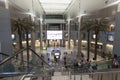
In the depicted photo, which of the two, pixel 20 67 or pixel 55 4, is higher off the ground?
pixel 55 4

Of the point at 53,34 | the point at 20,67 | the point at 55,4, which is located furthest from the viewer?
the point at 53,34

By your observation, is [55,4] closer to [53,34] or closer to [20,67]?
[53,34]

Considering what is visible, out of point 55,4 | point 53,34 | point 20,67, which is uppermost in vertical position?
point 55,4

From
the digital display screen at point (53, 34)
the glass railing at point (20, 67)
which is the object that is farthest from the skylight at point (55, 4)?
the glass railing at point (20, 67)

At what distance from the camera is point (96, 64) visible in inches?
462

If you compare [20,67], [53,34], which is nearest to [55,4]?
[53,34]

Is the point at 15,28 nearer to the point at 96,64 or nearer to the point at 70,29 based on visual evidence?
Answer: the point at 96,64

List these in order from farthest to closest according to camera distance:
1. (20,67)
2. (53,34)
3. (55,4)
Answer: (53,34) → (55,4) → (20,67)

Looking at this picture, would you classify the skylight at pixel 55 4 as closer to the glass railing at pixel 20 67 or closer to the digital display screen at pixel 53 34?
the digital display screen at pixel 53 34

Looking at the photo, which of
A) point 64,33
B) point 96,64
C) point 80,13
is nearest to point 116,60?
point 96,64

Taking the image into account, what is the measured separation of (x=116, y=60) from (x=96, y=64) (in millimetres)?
1550

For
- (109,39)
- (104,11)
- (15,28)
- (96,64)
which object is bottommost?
(96,64)

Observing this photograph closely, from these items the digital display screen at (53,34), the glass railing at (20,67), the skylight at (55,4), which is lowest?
the glass railing at (20,67)

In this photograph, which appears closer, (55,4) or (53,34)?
(55,4)
